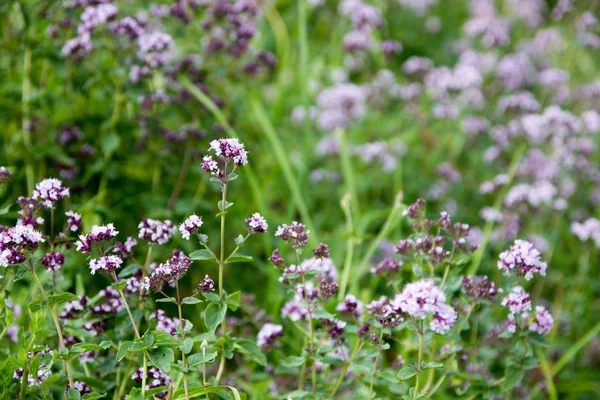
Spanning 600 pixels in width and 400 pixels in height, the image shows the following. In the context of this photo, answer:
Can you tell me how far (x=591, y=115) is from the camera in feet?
12.1

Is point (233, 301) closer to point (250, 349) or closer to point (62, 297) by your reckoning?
point (250, 349)

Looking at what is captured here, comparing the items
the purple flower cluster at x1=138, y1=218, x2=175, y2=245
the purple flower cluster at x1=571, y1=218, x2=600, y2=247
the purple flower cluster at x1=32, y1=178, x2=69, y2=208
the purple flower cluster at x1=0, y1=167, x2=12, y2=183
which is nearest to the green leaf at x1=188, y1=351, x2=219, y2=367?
the purple flower cluster at x1=138, y1=218, x2=175, y2=245

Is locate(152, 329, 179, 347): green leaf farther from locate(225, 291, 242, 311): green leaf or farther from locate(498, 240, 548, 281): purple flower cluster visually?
locate(498, 240, 548, 281): purple flower cluster

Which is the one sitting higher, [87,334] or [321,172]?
[321,172]

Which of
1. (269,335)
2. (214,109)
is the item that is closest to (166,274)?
(269,335)

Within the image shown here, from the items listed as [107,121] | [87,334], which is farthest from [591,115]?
[87,334]

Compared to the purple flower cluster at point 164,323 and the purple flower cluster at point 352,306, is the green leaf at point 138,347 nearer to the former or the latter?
the purple flower cluster at point 164,323

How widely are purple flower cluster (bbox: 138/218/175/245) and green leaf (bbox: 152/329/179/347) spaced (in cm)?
31

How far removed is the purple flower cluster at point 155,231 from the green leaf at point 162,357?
0.32 meters

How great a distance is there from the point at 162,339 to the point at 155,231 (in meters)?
0.37

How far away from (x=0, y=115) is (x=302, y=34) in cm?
176

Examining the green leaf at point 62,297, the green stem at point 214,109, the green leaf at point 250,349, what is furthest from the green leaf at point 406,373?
the green stem at point 214,109

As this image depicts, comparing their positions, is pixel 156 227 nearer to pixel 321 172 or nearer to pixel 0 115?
pixel 0 115

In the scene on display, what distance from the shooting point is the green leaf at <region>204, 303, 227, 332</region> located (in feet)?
5.67
